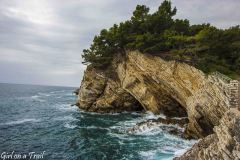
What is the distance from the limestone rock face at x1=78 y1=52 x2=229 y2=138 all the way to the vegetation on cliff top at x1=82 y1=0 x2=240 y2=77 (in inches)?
69.4

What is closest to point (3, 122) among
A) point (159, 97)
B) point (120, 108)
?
point (120, 108)

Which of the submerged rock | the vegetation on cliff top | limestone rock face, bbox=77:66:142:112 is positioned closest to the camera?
the vegetation on cliff top

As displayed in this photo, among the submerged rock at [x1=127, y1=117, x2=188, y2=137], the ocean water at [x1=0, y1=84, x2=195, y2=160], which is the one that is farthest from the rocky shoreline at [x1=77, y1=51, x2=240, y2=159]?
the ocean water at [x1=0, y1=84, x2=195, y2=160]

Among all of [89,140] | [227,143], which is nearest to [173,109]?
[89,140]

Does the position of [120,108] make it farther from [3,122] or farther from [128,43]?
[3,122]

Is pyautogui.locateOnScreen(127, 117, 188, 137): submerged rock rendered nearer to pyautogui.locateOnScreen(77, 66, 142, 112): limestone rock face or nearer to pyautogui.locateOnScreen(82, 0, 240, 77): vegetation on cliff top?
pyautogui.locateOnScreen(82, 0, 240, 77): vegetation on cliff top

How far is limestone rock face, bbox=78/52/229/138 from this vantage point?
2933 centimetres

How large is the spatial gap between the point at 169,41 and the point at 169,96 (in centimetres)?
1036

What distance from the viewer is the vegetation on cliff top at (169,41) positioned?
108 feet

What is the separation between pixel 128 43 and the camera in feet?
150

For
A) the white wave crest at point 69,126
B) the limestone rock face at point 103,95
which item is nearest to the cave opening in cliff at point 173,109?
the limestone rock face at point 103,95

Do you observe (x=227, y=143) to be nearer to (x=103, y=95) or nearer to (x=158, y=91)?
(x=158, y=91)

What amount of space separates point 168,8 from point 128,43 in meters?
11.8

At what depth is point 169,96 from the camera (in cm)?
4481
